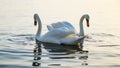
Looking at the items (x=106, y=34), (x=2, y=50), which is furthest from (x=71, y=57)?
(x=106, y=34)

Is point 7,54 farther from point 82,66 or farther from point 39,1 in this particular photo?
point 39,1

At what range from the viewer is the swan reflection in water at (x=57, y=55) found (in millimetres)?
9773

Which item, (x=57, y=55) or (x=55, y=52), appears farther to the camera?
(x=55, y=52)

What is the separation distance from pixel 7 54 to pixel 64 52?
5.35 feet

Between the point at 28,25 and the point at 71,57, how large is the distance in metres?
6.89

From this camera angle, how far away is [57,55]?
1087 cm

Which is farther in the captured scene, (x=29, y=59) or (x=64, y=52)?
(x=64, y=52)

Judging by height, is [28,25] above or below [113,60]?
above

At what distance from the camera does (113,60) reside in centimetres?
1030

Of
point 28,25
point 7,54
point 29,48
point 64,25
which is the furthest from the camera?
point 28,25

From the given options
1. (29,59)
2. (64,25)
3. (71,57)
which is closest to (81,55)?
(71,57)

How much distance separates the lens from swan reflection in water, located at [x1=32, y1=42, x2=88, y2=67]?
977cm

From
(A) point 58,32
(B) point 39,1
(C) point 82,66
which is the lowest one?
(C) point 82,66

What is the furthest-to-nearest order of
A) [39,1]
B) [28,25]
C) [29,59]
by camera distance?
[39,1], [28,25], [29,59]
